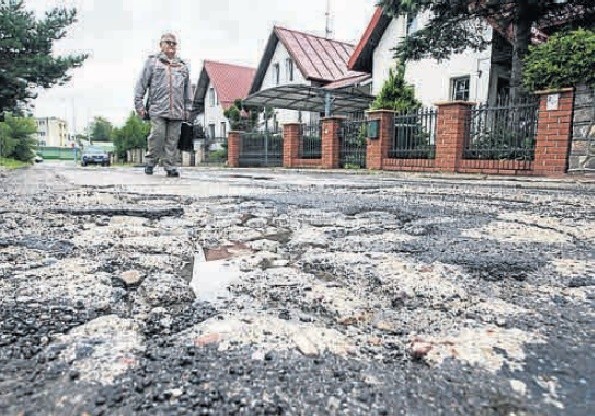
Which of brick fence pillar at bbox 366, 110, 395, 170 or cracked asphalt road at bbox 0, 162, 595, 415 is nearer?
cracked asphalt road at bbox 0, 162, 595, 415

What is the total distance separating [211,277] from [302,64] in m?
22.1

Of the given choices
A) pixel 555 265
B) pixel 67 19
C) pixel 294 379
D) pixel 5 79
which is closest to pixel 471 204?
pixel 555 265

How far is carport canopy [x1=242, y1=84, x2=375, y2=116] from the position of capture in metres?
15.0

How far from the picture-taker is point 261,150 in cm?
1808

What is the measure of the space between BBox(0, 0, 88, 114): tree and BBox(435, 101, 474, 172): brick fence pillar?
36.9 feet

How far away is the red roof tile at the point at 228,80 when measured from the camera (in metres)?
30.0

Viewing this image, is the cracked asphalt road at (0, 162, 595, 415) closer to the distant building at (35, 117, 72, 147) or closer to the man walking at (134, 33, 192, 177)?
the man walking at (134, 33, 192, 177)

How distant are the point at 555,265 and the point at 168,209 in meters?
1.89

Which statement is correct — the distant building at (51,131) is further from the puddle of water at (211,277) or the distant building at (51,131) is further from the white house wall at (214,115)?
the puddle of water at (211,277)

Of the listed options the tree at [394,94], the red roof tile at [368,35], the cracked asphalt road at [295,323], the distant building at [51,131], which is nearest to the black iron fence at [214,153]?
the red roof tile at [368,35]

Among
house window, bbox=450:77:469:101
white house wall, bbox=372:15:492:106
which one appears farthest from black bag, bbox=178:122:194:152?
house window, bbox=450:77:469:101

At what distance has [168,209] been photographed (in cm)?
252

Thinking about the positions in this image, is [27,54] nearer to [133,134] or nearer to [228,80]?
[228,80]

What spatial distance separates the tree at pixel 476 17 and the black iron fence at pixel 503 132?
1257 mm
